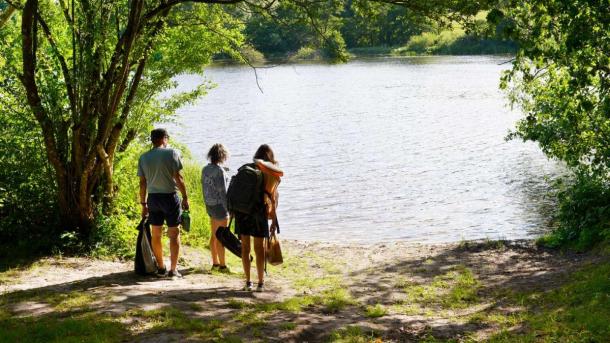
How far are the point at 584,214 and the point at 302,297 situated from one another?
5960 mm

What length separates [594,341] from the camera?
6.00 meters

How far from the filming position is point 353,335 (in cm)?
663

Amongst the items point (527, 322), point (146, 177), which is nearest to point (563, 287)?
point (527, 322)

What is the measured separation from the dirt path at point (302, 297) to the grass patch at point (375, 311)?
0.05 feet

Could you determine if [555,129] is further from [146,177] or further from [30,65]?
[30,65]

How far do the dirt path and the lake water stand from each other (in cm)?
443

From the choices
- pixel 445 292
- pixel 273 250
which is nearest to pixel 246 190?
pixel 273 250

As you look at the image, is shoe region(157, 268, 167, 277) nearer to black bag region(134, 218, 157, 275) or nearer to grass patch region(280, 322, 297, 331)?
black bag region(134, 218, 157, 275)

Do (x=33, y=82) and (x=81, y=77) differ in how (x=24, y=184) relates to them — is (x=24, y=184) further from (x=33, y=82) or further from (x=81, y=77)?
(x=81, y=77)

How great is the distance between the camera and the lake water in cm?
1711

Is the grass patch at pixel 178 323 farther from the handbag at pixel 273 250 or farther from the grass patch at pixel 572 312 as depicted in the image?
the grass patch at pixel 572 312

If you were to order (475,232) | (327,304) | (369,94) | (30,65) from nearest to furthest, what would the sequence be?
(327,304) < (30,65) < (475,232) < (369,94)

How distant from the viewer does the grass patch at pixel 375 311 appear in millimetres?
7637

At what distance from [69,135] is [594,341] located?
24.9 ft
